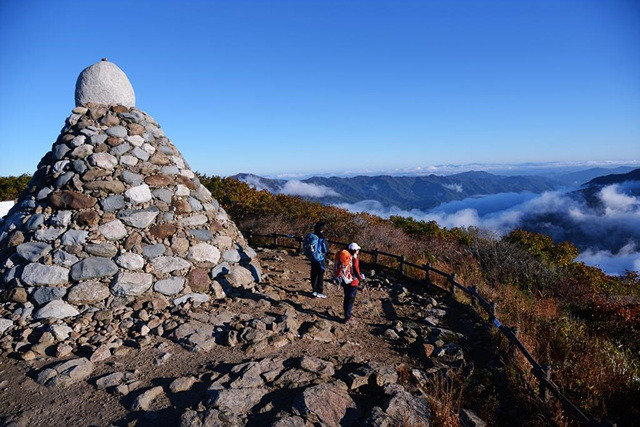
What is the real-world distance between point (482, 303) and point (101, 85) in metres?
9.22

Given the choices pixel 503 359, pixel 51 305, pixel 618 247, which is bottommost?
pixel 618 247

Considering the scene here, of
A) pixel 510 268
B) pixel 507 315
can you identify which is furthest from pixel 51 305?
pixel 510 268

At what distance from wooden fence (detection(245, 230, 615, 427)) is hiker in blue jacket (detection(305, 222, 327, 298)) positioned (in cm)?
278

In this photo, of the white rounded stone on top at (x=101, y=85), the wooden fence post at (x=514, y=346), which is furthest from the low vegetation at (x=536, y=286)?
the white rounded stone on top at (x=101, y=85)

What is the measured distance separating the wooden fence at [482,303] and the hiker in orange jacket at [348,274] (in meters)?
2.37

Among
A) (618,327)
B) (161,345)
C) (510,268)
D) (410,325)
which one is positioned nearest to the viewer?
(161,345)

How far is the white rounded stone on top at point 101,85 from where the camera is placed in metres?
7.71

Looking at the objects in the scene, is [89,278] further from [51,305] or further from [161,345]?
[161,345]

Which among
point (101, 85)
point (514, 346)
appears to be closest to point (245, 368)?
point (514, 346)

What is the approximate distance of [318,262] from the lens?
24.4 feet

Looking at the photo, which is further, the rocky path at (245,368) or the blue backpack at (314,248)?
the blue backpack at (314,248)

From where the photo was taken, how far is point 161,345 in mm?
5148

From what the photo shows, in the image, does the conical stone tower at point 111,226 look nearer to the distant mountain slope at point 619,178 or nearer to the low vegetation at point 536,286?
the low vegetation at point 536,286

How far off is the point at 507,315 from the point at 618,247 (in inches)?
4697
